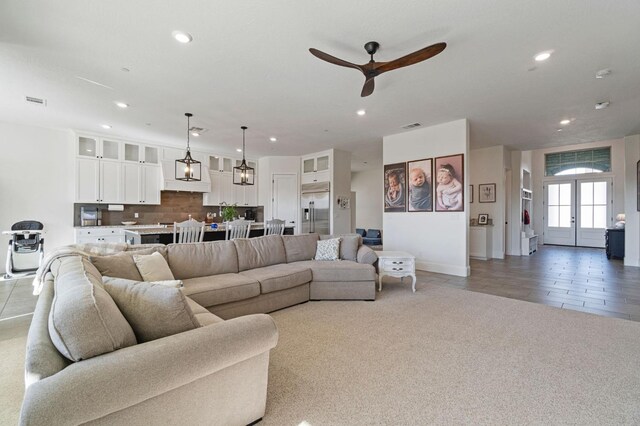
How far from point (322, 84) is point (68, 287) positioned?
3.37 metres

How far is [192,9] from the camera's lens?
2.38m

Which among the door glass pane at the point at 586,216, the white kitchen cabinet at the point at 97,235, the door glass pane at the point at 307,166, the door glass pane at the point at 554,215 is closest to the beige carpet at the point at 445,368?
the white kitchen cabinet at the point at 97,235

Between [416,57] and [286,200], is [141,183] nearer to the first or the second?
[286,200]

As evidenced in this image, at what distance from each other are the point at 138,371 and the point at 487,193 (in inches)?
324

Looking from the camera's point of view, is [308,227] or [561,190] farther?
[561,190]

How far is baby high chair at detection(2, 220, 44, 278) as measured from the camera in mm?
4965

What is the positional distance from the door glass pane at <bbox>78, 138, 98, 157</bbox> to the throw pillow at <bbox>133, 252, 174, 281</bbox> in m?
4.72

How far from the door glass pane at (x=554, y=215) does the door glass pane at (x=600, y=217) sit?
93cm

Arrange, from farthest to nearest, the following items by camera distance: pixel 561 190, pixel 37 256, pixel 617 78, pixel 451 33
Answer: pixel 561 190
pixel 37 256
pixel 617 78
pixel 451 33

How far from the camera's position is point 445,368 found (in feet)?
7.37

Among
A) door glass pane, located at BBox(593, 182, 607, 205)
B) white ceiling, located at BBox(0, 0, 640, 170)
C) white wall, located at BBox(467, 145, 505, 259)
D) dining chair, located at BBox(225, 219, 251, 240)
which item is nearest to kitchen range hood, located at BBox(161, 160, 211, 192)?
white ceiling, located at BBox(0, 0, 640, 170)

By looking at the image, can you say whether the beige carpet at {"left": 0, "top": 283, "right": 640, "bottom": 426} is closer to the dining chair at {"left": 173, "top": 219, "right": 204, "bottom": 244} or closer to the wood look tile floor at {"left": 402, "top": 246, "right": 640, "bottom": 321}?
the wood look tile floor at {"left": 402, "top": 246, "right": 640, "bottom": 321}

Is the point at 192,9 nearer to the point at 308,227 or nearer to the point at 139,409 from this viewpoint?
the point at 139,409

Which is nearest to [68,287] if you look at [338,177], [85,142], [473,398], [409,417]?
[409,417]
